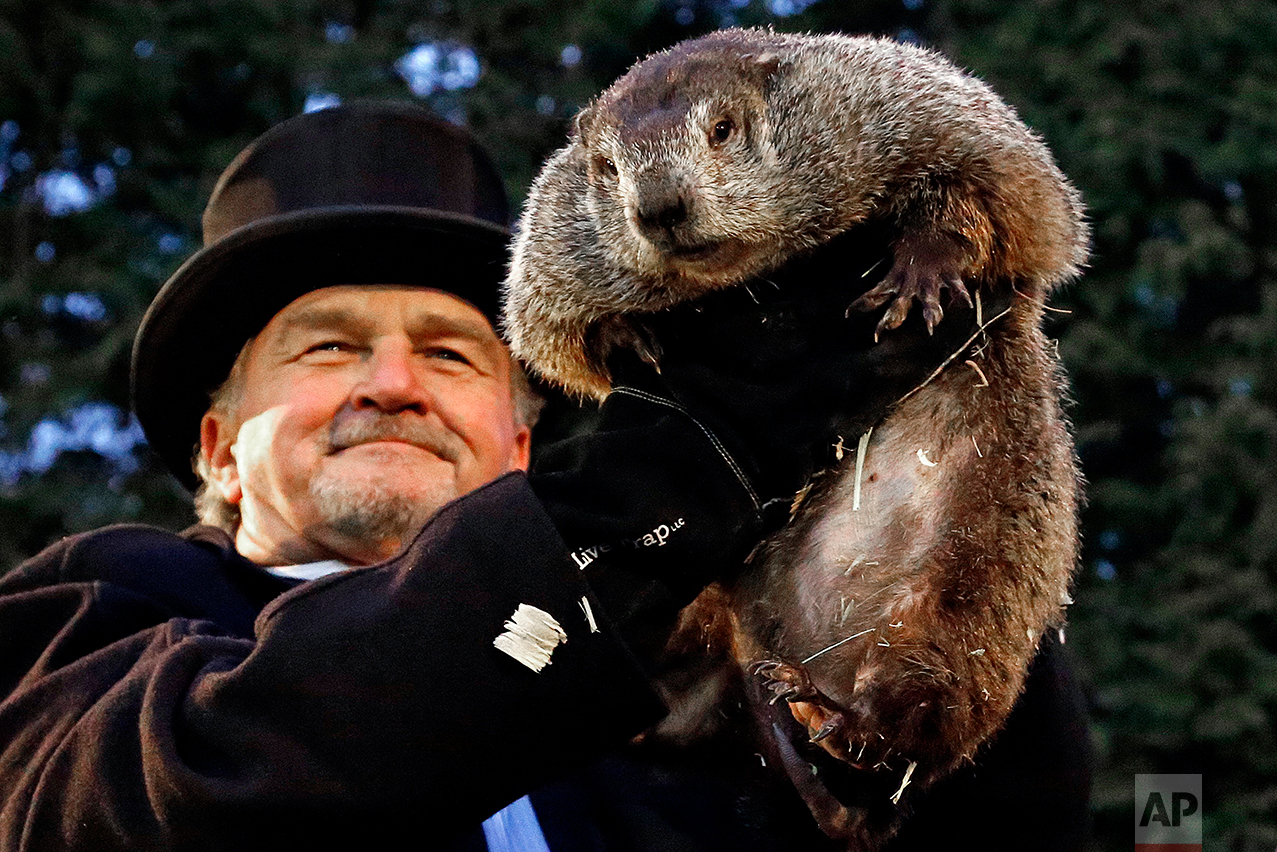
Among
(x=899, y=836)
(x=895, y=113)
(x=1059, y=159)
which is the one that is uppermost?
(x=895, y=113)

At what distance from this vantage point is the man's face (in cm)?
302

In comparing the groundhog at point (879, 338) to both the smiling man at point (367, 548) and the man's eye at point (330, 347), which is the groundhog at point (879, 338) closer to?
the smiling man at point (367, 548)

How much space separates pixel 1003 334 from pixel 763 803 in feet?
3.22

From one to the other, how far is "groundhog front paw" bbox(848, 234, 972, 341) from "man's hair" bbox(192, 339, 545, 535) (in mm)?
1323

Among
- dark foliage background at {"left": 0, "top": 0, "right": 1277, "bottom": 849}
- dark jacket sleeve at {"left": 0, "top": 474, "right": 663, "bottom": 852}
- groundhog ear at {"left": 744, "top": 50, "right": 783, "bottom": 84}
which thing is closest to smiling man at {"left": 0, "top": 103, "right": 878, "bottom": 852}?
dark jacket sleeve at {"left": 0, "top": 474, "right": 663, "bottom": 852}

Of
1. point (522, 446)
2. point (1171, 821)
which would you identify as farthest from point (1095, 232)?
point (522, 446)

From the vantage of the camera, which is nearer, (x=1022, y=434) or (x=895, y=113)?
(x=1022, y=434)

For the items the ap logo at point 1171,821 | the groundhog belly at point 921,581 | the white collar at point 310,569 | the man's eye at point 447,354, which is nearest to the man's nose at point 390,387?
the man's eye at point 447,354

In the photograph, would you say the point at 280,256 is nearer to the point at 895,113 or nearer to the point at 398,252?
the point at 398,252

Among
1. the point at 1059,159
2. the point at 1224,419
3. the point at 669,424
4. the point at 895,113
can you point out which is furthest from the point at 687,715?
the point at 1059,159

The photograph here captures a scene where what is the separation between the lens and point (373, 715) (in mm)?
1732

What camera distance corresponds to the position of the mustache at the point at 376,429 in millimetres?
3047

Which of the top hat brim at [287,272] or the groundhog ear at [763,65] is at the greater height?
the groundhog ear at [763,65]

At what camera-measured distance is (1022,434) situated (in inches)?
96.4
